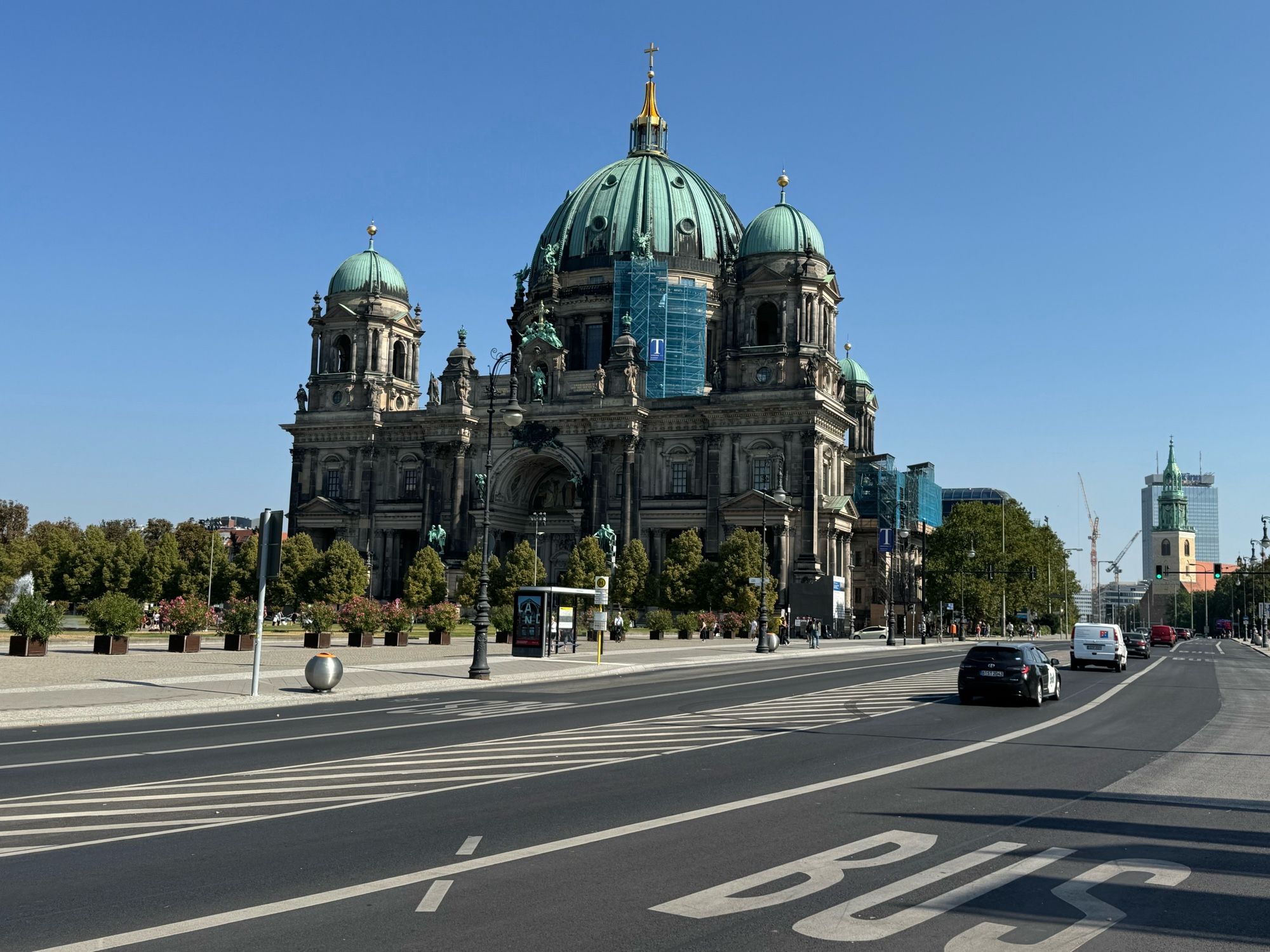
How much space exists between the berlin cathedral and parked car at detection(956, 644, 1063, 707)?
4488 cm

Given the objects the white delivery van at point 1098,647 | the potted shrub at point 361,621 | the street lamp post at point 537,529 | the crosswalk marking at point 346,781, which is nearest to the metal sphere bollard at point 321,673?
the crosswalk marking at point 346,781

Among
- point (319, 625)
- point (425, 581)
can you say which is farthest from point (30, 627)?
point (425, 581)

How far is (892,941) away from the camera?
7461mm

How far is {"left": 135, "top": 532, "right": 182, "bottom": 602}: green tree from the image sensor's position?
8719cm

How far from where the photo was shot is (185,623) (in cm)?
3969

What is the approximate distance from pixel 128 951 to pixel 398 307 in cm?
9857

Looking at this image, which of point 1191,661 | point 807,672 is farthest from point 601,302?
point 807,672

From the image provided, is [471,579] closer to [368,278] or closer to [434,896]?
[368,278]

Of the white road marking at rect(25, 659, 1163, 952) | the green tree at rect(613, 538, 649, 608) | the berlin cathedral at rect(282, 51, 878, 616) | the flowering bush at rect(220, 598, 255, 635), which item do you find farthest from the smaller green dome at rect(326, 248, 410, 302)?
the white road marking at rect(25, 659, 1163, 952)

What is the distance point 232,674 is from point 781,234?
213 ft

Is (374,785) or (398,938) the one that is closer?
(398,938)

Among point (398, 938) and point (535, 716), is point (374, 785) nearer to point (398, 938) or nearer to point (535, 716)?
point (398, 938)

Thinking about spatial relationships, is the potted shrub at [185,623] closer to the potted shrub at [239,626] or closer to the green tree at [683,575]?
the potted shrub at [239,626]

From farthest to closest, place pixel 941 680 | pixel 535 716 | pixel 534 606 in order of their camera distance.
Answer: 1. pixel 534 606
2. pixel 941 680
3. pixel 535 716
